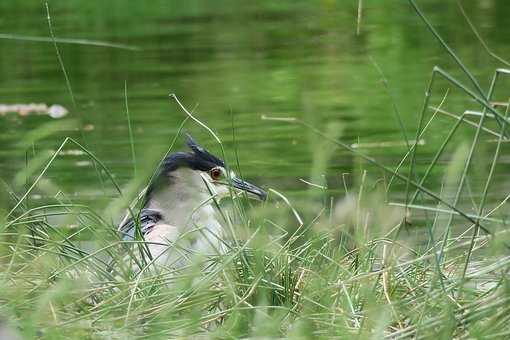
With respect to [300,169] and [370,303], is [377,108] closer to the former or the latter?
[300,169]

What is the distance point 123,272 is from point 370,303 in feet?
2.99

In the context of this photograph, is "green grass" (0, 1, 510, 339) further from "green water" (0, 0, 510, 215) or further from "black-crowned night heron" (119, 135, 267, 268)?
"green water" (0, 0, 510, 215)

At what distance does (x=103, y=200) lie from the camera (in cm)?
461

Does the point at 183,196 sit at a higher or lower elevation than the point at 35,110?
higher

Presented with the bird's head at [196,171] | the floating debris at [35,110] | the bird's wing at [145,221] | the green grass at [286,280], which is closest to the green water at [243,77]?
the floating debris at [35,110]

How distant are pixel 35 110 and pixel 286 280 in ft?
25.0

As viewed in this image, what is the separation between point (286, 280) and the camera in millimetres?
4102

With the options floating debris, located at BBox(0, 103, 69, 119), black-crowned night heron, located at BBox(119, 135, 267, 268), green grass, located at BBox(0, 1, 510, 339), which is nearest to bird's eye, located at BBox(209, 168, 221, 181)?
black-crowned night heron, located at BBox(119, 135, 267, 268)

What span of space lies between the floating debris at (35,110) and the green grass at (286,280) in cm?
675

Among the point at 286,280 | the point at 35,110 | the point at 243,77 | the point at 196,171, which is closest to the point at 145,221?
the point at 196,171

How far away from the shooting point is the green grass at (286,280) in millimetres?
3502

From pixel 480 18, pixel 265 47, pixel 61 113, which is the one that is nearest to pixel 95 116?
pixel 61 113

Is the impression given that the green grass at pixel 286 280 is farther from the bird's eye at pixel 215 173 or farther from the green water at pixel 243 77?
the green water at pixel 243 77

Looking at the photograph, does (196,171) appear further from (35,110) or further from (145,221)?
(35,110)
